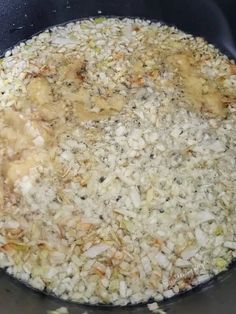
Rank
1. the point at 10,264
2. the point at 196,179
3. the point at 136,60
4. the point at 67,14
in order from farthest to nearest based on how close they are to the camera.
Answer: the point at 67,14 < the point at 136,60 < the point at 196,179 < the point at 10,264

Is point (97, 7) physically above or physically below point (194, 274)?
above

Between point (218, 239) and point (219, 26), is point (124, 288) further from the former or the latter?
point (219, 26)

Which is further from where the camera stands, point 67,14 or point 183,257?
point 67,14

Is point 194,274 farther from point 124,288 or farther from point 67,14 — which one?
point 67,14

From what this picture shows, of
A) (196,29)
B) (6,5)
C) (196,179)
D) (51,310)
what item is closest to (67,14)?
(6,5)

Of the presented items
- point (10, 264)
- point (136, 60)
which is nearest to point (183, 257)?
point (10, 264)

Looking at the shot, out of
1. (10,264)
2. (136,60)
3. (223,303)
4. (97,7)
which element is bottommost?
(223,303)

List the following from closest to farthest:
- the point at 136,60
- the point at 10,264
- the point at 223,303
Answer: the point at 223,303
the point at 10,264
the point at 136,60

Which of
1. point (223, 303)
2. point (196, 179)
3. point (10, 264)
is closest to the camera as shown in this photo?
point (223, 303)

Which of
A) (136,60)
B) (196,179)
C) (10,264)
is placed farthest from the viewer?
(136,60)
